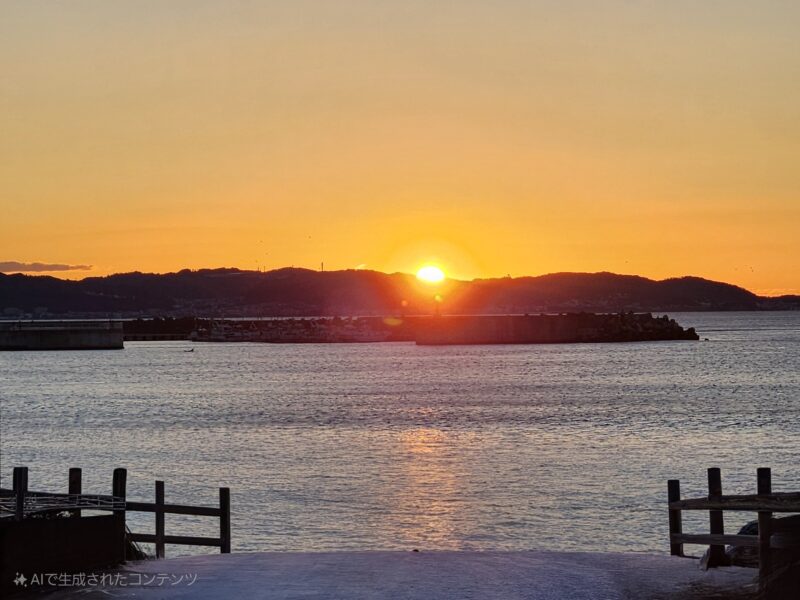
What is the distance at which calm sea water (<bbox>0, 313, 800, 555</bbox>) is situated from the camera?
29.0 m

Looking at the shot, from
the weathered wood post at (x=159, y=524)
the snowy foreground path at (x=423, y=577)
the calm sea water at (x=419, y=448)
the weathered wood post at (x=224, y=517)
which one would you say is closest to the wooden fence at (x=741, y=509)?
the snowy foreground path at (x=423, y=577)

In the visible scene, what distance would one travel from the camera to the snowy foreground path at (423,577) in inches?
538

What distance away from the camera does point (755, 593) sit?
1314cm

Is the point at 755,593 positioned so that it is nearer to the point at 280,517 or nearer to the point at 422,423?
the point at 280,517

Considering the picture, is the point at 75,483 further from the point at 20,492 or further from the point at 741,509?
the point at 741,509

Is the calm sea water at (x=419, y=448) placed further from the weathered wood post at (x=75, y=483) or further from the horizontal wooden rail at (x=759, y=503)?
the horizontal wooden rail at (x=759, y=503)

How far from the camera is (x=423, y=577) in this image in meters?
14.7

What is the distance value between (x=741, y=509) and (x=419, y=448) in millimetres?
36613

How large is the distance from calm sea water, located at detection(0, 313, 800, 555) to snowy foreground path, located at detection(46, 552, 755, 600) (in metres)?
9.85

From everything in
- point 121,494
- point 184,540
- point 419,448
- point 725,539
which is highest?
point 121,494

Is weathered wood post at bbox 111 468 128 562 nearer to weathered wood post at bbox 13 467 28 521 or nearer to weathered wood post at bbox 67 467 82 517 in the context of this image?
weathered wood post at bbox 67 467 82 517

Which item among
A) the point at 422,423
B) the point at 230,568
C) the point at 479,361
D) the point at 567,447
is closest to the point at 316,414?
the point at 422,423

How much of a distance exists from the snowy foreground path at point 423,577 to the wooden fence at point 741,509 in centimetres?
40

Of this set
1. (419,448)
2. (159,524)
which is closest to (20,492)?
(159,524)
